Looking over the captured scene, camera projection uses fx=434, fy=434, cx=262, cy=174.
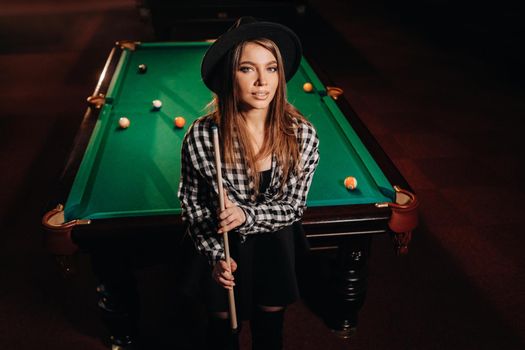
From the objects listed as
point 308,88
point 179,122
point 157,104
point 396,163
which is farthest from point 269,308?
point 396,163

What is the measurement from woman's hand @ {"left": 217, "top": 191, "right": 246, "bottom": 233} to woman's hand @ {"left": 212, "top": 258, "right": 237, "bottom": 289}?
0.12m

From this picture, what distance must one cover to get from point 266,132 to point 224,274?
0.48 m

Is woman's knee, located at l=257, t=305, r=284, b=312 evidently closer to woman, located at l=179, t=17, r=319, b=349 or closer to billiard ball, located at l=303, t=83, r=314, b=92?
woman, located at l=179, t=17, r=319, b=349

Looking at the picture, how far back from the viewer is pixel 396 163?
3.41 meters

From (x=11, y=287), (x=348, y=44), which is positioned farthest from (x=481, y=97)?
(x=11, y=287)

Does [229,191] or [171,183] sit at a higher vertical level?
[229,191]

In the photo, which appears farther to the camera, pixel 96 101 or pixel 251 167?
pixel 96 101

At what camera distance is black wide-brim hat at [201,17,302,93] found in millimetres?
1248

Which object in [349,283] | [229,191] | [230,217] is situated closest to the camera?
[230,217]

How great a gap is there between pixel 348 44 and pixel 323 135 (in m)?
4.32

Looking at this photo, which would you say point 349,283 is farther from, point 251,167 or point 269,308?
point 251,167

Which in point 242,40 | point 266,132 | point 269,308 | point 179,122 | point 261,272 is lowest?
point 269,308

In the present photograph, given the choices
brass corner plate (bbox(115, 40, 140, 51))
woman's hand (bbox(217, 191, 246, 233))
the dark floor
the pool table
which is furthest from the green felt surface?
the dark floor

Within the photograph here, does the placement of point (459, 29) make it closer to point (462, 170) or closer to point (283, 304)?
point (462, 170)
